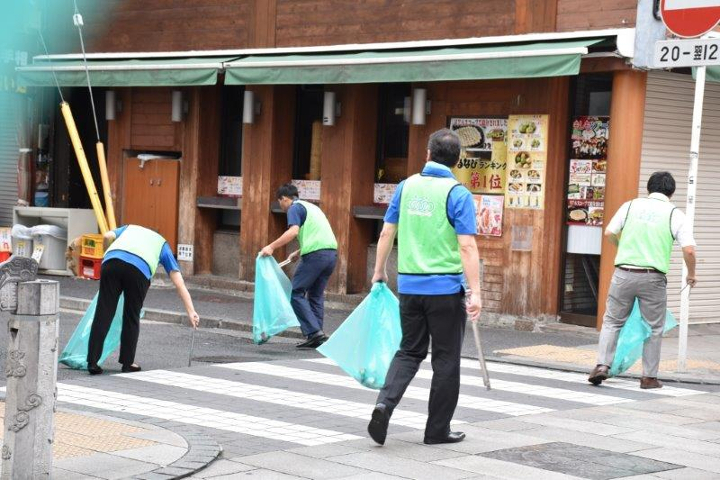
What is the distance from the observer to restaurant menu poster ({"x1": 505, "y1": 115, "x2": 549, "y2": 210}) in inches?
589

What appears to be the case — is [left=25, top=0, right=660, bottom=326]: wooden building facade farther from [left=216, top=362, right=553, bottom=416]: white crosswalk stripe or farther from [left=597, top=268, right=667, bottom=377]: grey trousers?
[left=216, top=362, right=553, bottom=416]: white crosswalk stripe

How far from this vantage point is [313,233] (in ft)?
42.9

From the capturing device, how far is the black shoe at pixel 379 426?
23.6 ft

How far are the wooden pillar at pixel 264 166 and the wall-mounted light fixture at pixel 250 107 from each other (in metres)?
0.06

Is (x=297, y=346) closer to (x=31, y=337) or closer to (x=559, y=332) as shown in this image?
(x=559, y=332)

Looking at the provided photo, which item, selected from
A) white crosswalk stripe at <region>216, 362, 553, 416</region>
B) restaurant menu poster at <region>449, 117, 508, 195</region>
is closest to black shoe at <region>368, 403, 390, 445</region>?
white crosswalk stripe at <region>216, 362, 553, 416</region>

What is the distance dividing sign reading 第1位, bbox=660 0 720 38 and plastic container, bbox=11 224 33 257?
40.3 feet

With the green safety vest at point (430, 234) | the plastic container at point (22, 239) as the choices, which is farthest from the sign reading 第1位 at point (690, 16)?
the plastic container at point (22, 239)

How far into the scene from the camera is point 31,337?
592 centimetres

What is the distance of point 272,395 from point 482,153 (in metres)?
7.13

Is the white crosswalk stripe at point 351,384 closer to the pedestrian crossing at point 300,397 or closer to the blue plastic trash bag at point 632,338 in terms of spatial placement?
the pedestrian crossing at point 300,397

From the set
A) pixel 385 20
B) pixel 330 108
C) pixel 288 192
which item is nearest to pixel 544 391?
pixel 288 192

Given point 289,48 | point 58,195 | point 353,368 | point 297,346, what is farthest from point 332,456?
point 58,195

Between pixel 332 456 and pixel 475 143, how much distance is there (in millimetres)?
9264
